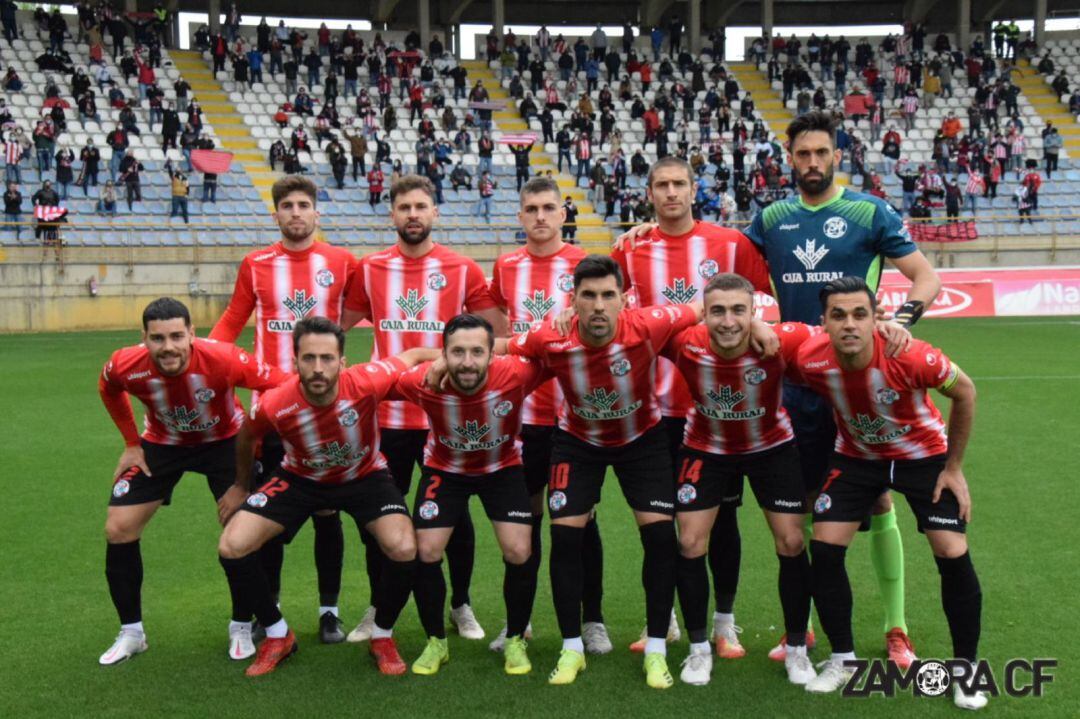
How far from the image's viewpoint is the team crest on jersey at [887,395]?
4.55 metres

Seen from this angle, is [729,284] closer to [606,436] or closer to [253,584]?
[606,436]

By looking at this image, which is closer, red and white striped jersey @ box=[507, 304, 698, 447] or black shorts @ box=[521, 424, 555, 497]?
red and white striped jersey @ box=[507, 304, 698, 447]

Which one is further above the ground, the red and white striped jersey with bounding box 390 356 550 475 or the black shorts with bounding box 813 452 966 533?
the red and white striped jersey with bounding box 390 356 550 475

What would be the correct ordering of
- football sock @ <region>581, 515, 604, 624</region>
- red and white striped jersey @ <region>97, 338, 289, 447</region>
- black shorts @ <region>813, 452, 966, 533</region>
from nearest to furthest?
black shorts @ <region>813, 452, 966, 533</region> → red and white striped jersey @ <region>97, 338, 289, 447</region> → football sock @ <region>581, 515, 604, 624</region>

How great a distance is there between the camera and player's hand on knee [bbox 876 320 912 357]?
4.32 meters

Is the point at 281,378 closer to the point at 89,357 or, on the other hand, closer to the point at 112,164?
the point at 89,357

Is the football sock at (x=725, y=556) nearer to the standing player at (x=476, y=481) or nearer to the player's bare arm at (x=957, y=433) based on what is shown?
the standing player at (x=476, y=481)

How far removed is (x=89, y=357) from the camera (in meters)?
17.7

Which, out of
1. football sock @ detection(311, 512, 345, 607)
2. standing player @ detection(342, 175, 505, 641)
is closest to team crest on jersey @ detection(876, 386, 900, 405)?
standing player @ detection(342, 175, 505, 641)

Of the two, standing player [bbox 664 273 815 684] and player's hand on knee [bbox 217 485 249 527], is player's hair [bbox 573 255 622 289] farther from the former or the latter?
player's hand on knee [bbox 217 485 249 527]

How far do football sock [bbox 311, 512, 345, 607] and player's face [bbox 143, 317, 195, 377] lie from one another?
3.31 ft

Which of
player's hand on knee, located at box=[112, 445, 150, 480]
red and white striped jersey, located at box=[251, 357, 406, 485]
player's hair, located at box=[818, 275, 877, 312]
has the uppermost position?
player's hair, located at box=[818, 275, 877, 312]

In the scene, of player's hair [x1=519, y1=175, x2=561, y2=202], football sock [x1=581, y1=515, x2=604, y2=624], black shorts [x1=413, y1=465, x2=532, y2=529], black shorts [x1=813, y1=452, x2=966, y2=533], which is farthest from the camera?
player's hair [x1=519, y1=175, x2=561, y2=202]

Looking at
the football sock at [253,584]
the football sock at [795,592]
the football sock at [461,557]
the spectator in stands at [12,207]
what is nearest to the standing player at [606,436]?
the football sock at [795,592]
